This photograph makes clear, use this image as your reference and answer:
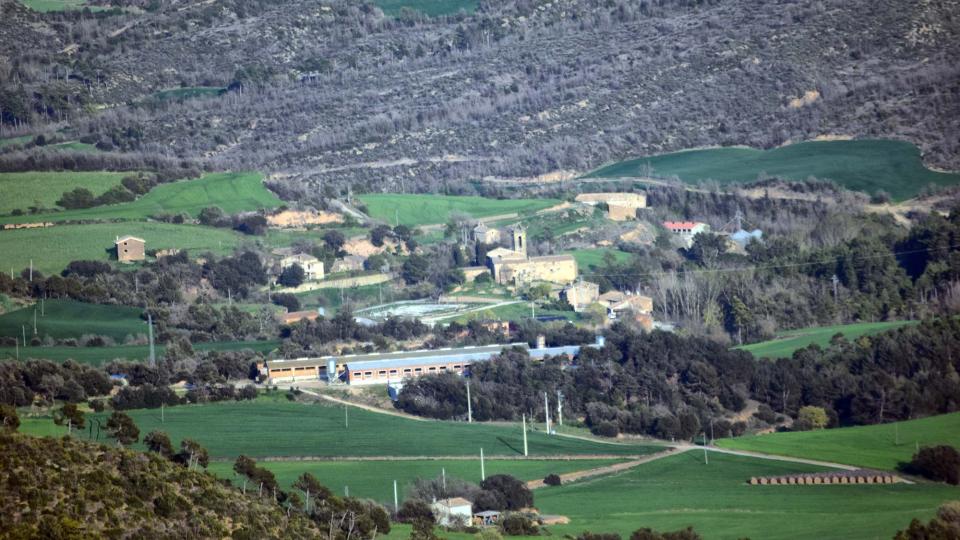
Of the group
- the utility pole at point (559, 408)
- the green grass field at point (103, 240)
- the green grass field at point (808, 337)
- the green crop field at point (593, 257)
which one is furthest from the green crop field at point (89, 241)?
the utility pole at point (559, 408)

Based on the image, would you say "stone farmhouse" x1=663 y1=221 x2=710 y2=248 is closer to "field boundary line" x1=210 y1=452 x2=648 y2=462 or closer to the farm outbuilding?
the farm outbuilding

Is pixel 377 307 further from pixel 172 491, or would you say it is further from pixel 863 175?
pixel 172 491

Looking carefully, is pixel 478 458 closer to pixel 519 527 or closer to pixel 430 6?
pixel 519 527

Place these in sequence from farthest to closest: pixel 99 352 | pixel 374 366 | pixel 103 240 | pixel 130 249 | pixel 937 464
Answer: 1. pixel 103 240
2. pixel 130 249
3. pixel 374 366
4. pixel 99 352
5. pixel 937 464

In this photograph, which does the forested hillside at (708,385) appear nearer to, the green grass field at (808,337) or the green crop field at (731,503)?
the green grass field at (808,337)

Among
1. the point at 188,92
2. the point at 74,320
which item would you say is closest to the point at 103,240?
the point at 74,320
